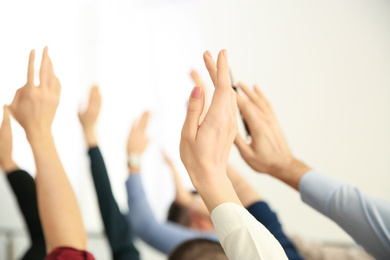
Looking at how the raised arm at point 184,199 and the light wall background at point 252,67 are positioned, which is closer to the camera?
A: the light wall background at point 252,67

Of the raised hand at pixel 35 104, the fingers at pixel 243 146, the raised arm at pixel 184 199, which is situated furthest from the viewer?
the raised arm at pixel 184 199

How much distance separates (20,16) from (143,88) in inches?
39.4

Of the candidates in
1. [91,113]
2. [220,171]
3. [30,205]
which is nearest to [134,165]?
[91,113]

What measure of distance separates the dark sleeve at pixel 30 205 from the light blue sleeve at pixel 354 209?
371 millimetres

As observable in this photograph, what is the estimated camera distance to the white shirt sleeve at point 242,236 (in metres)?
0.28

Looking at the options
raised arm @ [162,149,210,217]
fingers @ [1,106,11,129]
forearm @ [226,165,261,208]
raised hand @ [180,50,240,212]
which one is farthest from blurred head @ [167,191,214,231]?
raised hand @ [180,50,240,212]

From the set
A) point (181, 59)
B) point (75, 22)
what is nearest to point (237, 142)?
point (75, 22)

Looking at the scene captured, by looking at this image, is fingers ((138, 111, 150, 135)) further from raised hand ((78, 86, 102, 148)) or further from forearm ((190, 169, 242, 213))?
forearm ((190, 169, 242, 213))

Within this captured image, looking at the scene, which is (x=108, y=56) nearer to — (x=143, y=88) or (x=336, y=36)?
(x=143, y=88)

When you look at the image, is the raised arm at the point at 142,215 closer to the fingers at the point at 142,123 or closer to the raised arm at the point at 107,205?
the fingers at the point at 142,123

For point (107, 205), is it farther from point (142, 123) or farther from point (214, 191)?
point (214, 191)

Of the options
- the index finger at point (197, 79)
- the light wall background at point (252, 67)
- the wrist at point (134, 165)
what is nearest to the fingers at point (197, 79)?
the index finger at point (197, 79)

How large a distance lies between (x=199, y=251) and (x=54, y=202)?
21 centimetres

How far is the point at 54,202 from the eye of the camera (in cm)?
38
